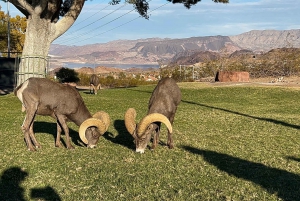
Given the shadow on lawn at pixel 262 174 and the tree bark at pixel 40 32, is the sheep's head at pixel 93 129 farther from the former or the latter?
the tree bark at pixel 40 32

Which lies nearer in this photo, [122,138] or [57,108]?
[57,108]

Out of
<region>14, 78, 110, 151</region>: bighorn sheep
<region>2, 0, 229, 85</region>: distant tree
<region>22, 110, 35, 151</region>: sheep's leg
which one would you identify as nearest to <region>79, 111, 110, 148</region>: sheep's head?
<region>14, 78, 110, 151</region>: bighorn sheep

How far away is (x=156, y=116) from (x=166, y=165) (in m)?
1.38

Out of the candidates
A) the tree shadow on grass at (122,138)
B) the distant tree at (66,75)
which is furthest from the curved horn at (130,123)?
the distant tree at (66,75)

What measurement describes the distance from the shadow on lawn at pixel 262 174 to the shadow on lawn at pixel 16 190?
3450 mm

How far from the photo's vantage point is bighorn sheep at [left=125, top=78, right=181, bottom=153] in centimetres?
870

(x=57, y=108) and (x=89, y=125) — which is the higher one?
(x=57, y=108)

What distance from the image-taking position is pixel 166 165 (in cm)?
779

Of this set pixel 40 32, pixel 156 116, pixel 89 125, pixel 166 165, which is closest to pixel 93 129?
pixel 89 125

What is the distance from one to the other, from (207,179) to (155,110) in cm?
317

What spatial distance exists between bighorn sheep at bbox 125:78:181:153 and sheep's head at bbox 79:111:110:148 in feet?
2.26

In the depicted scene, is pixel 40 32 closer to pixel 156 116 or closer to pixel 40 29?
pixel 40 29

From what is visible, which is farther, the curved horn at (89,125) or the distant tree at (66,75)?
the distant tree at (66,75)

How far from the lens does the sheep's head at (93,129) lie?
9.13 m
